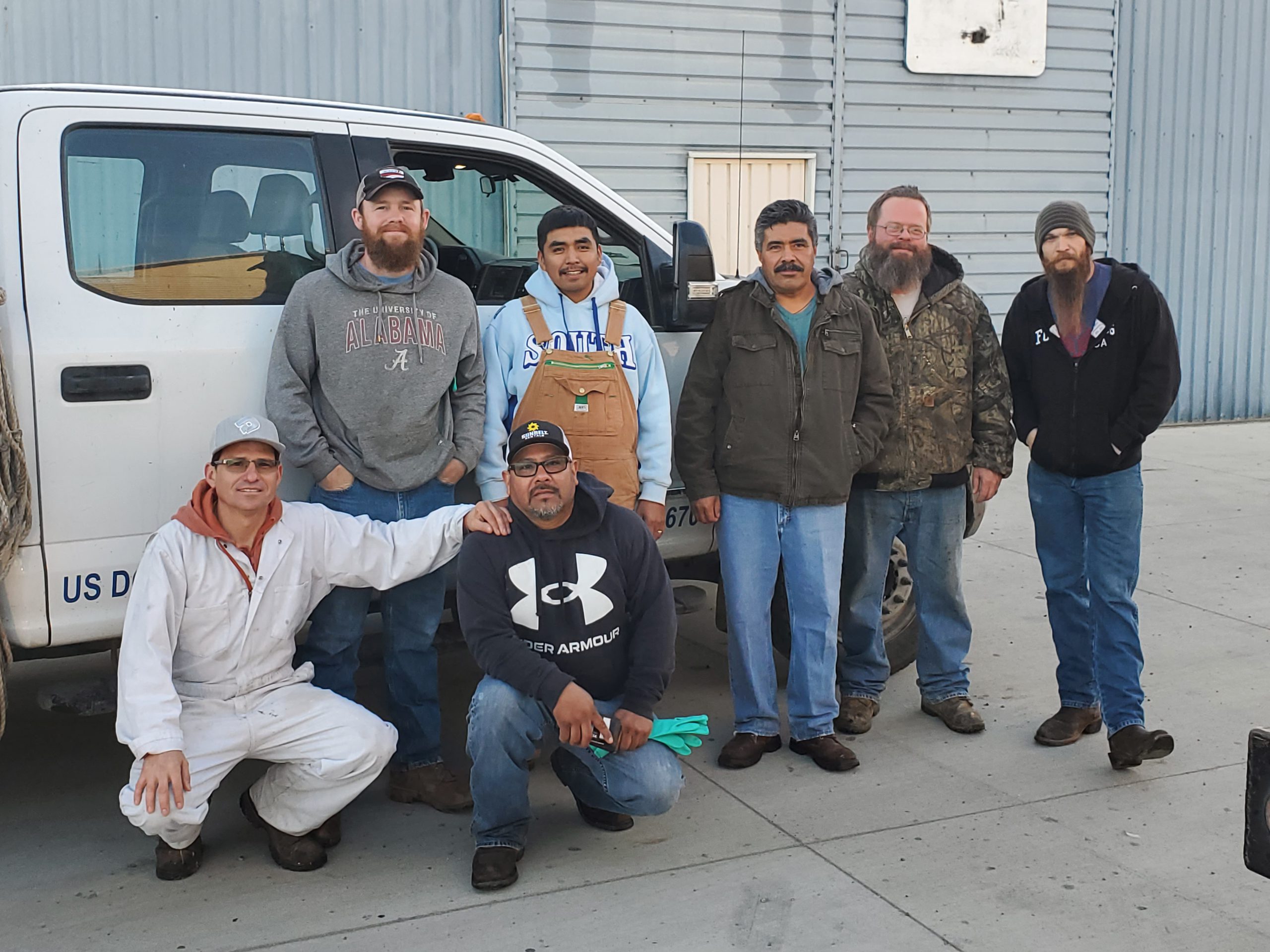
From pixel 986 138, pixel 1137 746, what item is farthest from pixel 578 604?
pixel 986 138

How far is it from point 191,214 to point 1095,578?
2.94 metres

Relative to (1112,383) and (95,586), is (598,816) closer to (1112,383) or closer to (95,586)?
(95,586)

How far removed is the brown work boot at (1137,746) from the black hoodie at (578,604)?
1.55 meters

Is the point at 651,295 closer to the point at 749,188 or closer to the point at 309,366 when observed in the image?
the point at 309,366

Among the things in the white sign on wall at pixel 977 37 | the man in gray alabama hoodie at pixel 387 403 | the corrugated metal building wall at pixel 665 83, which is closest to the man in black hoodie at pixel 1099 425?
the man in gray alabama hoodie at pixel 387 403

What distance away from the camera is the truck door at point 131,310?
3.59 metres

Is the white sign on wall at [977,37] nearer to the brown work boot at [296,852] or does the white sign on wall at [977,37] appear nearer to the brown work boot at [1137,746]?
the brown work boot at [1137,746]

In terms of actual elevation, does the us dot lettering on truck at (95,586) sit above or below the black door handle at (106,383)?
below

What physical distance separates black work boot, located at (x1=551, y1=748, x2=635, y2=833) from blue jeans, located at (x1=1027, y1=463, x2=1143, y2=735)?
5.26 ft

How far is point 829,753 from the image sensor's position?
436 centimetres

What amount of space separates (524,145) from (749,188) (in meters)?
6.04

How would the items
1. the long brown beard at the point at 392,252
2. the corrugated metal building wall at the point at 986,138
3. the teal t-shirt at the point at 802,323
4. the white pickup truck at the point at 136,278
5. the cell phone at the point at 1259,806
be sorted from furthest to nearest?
the corrugated metal building wall at the point at 986,138, the teal t-shirt at the point at 802,323, the long brown beard at the point at 392,252, the white pickup truck at the point at 136,278, the cell phone at the point at 1259,806

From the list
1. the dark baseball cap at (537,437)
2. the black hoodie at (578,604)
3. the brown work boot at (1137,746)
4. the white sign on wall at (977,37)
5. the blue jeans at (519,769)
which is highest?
the white sign on wall at (977,37)

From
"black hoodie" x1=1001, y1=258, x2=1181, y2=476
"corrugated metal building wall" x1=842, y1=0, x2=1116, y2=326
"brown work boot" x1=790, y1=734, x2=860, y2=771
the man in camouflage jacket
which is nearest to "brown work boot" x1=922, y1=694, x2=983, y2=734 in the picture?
the man in camouflage jacket
